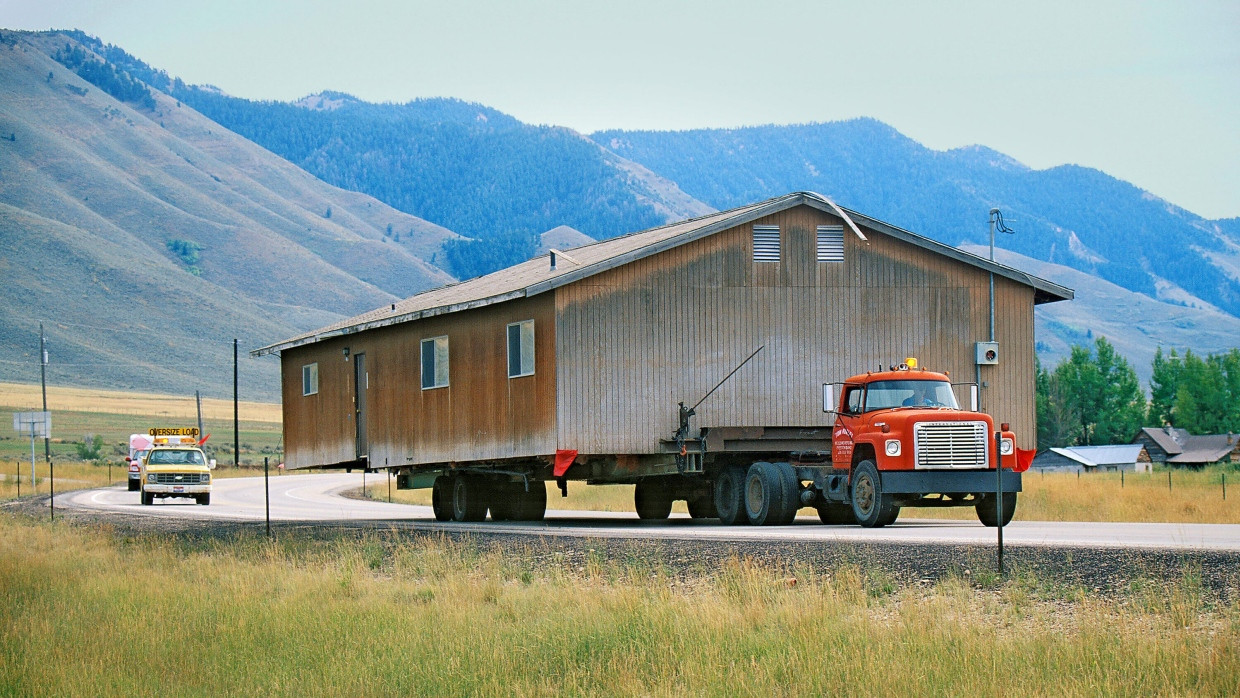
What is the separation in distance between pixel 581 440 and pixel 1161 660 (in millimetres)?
17261

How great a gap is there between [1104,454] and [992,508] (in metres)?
93.8

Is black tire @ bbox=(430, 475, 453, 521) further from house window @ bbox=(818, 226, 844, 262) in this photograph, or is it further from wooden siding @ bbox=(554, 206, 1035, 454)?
A: house window @ bbox=(818, 226, 844, 262)

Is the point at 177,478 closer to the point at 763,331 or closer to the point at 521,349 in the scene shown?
the point at 521,349

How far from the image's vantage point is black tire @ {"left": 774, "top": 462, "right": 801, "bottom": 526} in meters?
25.7

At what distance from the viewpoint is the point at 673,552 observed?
1933 centimetres

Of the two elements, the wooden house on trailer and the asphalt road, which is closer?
the asphalt road

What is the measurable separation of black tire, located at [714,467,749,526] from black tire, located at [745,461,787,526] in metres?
0.45

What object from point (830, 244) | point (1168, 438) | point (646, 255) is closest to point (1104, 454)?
point (1168, 438)

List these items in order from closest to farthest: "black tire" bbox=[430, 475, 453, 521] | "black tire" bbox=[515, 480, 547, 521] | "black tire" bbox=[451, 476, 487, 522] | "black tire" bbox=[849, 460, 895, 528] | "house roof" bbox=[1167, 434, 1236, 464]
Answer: "black tire" bbox=[849, 460, 895, 528], "black tire" bbox=[515, 480, 547, 521], "black tire" bbox=[451, 476, 487, 522], "black tire" bbox=[430, 475, 453, 521], "house roof" bbox=[1167, 434, 1236, 464]

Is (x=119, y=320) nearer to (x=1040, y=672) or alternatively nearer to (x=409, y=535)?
(x=409, y=535)

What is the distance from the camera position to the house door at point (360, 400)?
3484 centimetres

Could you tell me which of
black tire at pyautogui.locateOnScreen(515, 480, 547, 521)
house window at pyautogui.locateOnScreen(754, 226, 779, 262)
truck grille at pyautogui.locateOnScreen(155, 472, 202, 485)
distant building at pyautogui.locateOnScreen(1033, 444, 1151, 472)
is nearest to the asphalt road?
black tire at pyautogui.locateOnScreen(515, 480, 547, 521)

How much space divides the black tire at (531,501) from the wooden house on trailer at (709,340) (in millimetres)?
274

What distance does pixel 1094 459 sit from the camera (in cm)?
11200
